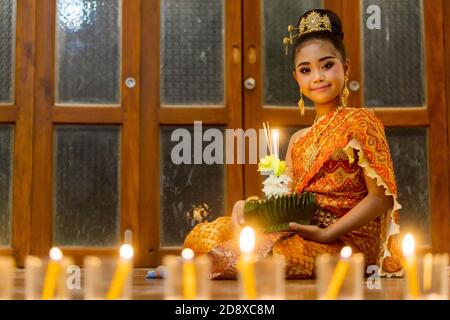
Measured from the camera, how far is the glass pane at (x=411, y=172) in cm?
355

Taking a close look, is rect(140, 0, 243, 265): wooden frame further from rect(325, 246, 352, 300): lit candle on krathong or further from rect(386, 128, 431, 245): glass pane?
rect(325, 246, 352, 300): lit candle on krathong

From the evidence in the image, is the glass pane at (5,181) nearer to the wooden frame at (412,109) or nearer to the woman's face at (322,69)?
the wooden frame at (412,109)

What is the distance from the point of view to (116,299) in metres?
1.43

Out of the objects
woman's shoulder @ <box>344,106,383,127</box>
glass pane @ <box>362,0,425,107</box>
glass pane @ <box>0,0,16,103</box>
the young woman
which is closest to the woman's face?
the young woman

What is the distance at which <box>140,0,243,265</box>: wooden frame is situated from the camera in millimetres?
3453

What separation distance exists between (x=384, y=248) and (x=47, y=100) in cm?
178

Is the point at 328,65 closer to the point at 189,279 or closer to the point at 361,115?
the point at 361,115

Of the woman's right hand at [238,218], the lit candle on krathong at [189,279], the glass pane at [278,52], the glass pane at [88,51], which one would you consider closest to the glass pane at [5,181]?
the glass pane at [88,51]

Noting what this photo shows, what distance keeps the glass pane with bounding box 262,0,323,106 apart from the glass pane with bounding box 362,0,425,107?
354mm

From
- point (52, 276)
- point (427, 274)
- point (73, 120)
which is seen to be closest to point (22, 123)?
point (73, 120)

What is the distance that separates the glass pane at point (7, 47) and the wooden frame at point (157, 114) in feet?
2.04

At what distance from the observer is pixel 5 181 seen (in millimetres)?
3459
